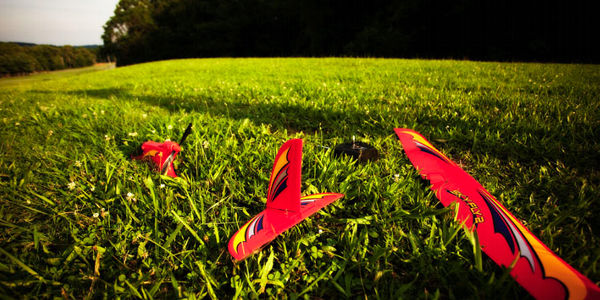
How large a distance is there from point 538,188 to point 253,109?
9.68ft

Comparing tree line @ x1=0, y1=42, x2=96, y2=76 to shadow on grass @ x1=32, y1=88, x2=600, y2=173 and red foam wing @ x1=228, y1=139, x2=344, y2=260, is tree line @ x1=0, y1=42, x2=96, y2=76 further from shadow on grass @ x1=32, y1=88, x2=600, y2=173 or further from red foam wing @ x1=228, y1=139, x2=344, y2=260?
red foam wing @ x1=228, y1=139, x2=344, y2=260

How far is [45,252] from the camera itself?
112 cm

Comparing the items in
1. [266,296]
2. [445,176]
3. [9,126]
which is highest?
[9,126]

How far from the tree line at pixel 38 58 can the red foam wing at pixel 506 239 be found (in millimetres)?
91069

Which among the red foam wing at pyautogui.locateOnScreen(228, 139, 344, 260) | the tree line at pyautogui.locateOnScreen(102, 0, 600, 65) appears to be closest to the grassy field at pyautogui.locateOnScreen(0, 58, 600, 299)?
the red foam wing at pyautogui.locateOnScreen(228, 139, 344, 260)

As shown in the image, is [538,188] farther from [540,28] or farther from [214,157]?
[540,28]

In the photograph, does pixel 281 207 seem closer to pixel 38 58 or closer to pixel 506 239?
pixel 506 239

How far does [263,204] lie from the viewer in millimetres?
1429

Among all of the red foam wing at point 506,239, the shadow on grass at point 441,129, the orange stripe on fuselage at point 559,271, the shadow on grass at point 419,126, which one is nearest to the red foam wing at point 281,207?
the red foam wing at point 506,239

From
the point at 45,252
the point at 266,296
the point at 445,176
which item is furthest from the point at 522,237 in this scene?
the point at 45,252

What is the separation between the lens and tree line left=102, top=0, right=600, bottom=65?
12.9 m

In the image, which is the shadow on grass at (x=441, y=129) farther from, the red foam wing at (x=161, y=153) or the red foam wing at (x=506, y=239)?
the red foam wing at (x=161, y=153)

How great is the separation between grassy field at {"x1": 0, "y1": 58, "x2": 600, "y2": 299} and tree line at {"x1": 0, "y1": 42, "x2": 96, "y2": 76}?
88.9m

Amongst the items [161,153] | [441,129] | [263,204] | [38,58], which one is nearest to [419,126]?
[441,129]
